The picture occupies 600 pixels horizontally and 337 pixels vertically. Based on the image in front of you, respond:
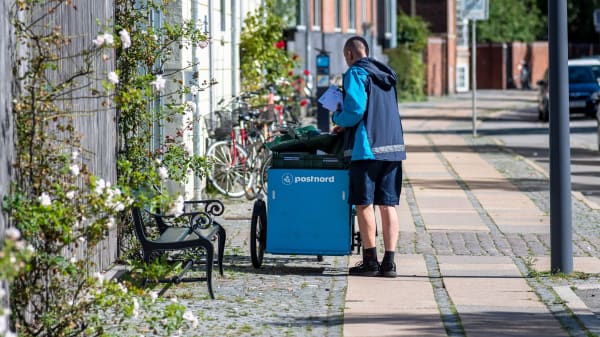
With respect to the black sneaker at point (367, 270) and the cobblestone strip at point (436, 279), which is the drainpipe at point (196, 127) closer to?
the cobblestone strip at point (436, 279)

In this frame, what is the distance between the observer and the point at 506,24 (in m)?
73.8

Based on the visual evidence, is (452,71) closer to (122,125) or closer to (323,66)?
(323,66)

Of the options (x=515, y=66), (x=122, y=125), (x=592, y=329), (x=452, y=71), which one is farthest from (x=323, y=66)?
(x=515, y=66)

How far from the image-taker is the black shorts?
30.2 feet

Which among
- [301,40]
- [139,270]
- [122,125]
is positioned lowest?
[139,270]

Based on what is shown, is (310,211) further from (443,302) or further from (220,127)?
(220,127)

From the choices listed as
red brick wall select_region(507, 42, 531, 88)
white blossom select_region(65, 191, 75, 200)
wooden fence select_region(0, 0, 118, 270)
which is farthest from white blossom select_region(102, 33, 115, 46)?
red brick wall select_region(507, 42, 531, 88)

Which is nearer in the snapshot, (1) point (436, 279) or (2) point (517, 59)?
(1) point (436, 279)

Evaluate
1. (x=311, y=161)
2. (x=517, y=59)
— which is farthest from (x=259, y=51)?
(x=517, y=59)

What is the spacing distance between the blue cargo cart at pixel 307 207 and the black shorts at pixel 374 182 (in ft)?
0.57

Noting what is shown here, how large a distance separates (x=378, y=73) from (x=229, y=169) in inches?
222

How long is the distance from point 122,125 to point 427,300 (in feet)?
8.82

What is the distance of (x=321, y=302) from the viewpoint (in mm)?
8234

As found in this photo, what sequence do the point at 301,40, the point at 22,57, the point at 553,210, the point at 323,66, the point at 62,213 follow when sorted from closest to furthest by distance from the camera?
the point at 62,213
the point at 22,57
the point at 553,210
the point at 323,66
the point at 301,40
